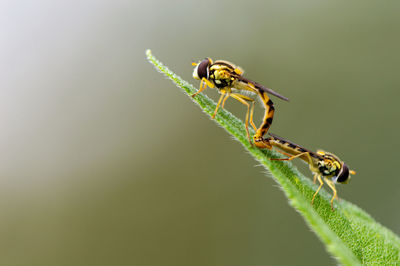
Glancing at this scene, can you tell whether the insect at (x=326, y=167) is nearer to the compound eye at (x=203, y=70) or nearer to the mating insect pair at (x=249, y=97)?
the mating insect pair at (x=249, y=97)

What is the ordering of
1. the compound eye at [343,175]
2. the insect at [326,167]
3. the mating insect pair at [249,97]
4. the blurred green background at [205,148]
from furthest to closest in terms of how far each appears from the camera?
the blurred green background at [205,148], the compound eye at [343,175], the insect at [326,167], the mating insect pair at [249,97]

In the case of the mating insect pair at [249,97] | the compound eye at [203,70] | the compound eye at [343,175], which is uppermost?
the compound eye at [203,70]

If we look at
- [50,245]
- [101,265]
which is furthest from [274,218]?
[50,245]

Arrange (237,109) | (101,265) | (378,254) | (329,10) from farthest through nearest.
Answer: (329,10), (237,109), (101,265), (378,254)

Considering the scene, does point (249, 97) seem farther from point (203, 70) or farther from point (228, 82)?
point (203, 70)

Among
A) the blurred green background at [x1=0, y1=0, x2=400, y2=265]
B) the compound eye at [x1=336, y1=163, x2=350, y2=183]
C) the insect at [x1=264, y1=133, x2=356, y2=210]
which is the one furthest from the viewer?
the blurred green background at [x1=0, y1=0, x2=400, y2=265]

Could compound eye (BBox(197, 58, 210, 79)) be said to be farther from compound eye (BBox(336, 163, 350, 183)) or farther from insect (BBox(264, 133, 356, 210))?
compound eye (BBox(336, 163, 350, 183))

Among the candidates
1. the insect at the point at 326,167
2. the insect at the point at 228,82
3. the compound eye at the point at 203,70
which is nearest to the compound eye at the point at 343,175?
the insect at the point at 326,167

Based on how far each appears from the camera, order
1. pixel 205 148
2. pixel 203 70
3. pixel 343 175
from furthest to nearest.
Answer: pixel 205 148
pixel 343 175
pixel 203 70

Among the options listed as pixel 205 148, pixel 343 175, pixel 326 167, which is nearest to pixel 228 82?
pixel 326 167

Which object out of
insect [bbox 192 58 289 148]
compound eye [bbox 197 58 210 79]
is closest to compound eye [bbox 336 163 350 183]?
insect [bbox 192 58 289 148]

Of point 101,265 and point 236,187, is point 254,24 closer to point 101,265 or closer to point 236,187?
point 236,187
